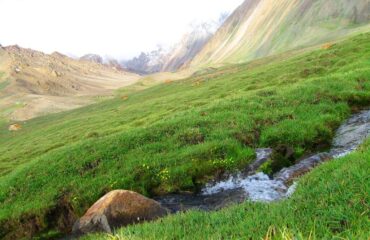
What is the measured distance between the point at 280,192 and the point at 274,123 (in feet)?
33.3

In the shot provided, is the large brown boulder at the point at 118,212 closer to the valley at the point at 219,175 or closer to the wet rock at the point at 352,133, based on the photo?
the valley at the point at 219,175

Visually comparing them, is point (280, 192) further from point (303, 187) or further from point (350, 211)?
point (350, 211)

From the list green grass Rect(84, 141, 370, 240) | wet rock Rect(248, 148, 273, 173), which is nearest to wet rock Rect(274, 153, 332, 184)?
wet rock Rect(248, 148, 273, 173)

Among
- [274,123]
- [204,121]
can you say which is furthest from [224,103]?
[274,123]

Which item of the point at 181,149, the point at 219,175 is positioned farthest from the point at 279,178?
the point at 181,149

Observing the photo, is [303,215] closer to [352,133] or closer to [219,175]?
[219,175]

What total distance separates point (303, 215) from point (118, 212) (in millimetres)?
10362

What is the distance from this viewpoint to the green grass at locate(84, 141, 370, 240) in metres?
10.5

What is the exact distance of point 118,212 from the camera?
1953 centimetres

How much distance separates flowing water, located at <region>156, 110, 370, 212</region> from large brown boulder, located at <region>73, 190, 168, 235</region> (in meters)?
2.15

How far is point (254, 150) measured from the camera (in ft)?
88.2

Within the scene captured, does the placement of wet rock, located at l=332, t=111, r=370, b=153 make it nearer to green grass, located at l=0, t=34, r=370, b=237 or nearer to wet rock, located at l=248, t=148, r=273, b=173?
green grass, located at l=0, t=34, r=370, b=237

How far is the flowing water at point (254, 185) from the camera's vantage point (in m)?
21.2

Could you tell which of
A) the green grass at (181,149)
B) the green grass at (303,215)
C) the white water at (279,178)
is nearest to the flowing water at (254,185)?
the white water at (279,178)
